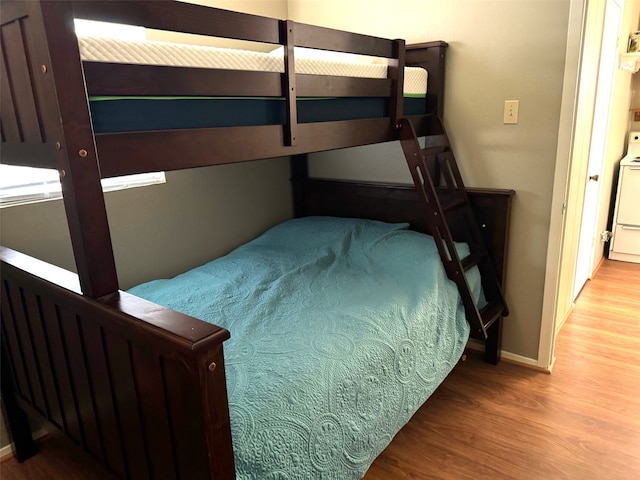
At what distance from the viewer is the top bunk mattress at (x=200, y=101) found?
1071 millimetres

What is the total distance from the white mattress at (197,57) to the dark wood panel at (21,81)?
139 mm

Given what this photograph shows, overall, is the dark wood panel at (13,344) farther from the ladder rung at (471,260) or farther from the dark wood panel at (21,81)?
the ladder rung at (471,260)

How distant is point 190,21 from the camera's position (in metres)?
1.16

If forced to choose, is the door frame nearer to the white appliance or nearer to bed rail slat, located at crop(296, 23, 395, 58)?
bed rail slat, located at crop(296, 23, 395, 58)

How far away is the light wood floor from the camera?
1.75m

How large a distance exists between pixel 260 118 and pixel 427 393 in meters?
1.19

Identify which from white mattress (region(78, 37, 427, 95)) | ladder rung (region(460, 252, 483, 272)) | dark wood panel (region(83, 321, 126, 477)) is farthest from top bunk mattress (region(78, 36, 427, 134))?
ladder rung (region(460, 252, 483, 272))

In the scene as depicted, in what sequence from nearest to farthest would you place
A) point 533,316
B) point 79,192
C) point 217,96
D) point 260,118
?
point 79,192 → point 217,96 → point 260,118 → point 533,316

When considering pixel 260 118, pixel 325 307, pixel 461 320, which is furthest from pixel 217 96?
pixel 461 320

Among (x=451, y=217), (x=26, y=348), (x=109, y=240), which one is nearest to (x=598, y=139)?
(x=451, y=217)

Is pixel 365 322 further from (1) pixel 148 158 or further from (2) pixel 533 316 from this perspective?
(2) pixel 533 316

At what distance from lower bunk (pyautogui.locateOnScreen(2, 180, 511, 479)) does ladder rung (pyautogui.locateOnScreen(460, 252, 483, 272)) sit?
0.07 meters

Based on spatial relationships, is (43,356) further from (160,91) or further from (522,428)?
(522,428)

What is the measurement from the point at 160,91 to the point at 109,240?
380 mm
